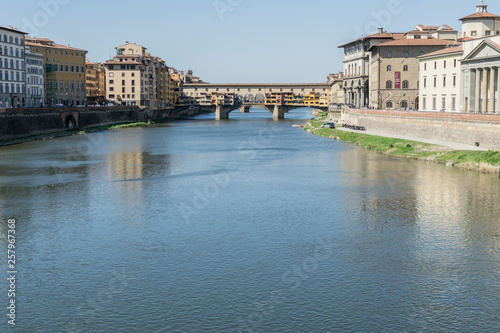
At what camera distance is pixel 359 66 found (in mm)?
122438

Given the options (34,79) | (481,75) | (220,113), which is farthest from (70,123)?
(220,113)

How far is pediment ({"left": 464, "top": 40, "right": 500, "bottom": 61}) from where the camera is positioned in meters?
64.1

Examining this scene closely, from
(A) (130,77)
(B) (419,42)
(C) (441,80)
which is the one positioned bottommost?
(C) (441,80)

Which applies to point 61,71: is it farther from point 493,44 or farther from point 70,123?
point 493,44

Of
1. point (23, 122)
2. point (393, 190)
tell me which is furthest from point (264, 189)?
point (23, 122)

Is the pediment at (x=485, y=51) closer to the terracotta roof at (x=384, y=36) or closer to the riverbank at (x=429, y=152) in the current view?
the riverbank at (x=429, y=152)

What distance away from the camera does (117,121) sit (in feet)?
426

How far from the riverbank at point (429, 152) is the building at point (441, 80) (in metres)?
11.2

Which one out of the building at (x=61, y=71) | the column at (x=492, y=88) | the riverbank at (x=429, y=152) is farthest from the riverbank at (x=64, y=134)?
the column at (x=492, y=88)

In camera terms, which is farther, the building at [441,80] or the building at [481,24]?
the building at [481,24]

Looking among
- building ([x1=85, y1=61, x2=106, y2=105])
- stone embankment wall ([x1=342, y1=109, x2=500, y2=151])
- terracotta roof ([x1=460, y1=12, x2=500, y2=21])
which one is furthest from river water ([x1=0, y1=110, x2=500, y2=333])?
building ([x1=85, y1=61, x2=106, y2=105])

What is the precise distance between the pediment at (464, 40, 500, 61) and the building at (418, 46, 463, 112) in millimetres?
4856

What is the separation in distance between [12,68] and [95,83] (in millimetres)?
78436

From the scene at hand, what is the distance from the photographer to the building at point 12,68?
3917 inches
